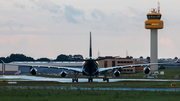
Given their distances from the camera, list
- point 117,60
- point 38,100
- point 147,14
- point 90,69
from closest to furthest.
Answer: point 38,100, point 90,69, point 147,14, point 117,60

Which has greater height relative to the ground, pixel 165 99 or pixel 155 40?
pixel 155 40

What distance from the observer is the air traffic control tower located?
15988 cm

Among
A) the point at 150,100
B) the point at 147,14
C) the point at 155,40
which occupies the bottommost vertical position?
the point at 150,100

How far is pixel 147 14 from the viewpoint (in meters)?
160

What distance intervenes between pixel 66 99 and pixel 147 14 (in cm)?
13207

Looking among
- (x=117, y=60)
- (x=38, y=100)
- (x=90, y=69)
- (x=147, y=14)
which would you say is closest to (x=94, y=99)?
(x=38, y=100)

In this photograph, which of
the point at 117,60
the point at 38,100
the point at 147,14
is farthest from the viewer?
the point at 117,60

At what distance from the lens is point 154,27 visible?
160250 millimetres

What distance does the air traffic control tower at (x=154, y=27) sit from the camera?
160m

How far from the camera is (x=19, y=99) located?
32625 mm

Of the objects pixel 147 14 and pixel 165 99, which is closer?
pixel 165 99

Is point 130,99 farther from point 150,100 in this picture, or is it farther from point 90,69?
point 90,69

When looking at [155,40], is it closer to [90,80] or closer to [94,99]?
[90,80]

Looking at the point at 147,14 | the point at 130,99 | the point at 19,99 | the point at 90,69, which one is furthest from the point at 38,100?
the point at 147,14
